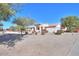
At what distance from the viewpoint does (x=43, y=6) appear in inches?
182

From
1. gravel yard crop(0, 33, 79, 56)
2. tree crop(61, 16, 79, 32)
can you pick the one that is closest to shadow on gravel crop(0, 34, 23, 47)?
gravel yard crop(0, 33, 79, 56)

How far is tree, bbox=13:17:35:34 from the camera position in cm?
468

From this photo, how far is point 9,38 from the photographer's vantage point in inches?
187

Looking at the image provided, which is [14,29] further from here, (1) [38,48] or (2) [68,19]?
(2) [68,19]

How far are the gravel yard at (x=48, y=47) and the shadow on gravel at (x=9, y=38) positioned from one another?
7 cm

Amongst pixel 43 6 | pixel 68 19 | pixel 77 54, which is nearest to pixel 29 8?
pixel 43 6

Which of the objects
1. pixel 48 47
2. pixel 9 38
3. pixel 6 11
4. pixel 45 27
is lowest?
pixel 48 47

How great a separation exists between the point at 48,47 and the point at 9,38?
0.58m

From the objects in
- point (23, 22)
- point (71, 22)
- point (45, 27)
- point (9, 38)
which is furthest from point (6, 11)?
point (71, 22)

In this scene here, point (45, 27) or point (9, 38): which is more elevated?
point (45, 27)

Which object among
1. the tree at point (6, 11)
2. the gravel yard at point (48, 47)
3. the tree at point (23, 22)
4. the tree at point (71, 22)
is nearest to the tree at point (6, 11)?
the tree at point (6, 11)

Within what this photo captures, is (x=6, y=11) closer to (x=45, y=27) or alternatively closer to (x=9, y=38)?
(x=9, y=38)

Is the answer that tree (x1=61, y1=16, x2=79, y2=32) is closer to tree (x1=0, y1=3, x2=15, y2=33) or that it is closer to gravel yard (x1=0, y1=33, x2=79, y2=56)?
gravel yard (x1=0, y1=33, x2=79, y2=56)

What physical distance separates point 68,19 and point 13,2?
806 millimetres
